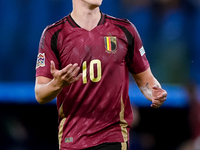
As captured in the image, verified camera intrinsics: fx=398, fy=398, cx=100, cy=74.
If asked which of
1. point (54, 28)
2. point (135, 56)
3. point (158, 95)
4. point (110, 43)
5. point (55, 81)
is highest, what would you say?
point (54, 28)

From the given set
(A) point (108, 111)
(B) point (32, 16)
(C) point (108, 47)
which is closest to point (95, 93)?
(A) point (108, 111)

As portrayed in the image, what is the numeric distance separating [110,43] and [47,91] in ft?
2.01

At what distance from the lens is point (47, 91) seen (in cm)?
272

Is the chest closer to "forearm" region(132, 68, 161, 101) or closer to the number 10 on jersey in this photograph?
the number 10 on jersey

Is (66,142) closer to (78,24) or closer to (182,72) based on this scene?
(78,24)

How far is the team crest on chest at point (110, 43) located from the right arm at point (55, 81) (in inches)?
19.5

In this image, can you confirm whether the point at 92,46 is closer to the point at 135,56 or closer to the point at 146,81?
the point at 135,56

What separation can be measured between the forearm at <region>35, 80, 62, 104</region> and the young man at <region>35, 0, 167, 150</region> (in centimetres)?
1

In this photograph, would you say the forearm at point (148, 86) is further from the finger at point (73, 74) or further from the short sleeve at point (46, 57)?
the finger at point (73, 74)

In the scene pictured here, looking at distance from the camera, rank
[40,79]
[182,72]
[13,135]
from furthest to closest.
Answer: [13,135] < [182,72] < [40,79]

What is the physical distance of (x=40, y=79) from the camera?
289cm

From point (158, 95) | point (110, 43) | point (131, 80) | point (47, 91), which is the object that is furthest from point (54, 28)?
point (131, 80)

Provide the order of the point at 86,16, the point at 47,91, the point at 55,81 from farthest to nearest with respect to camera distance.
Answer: the point at 86,16 < the point at 47,91 < the point at 55,81

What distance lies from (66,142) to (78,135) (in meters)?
0.12
